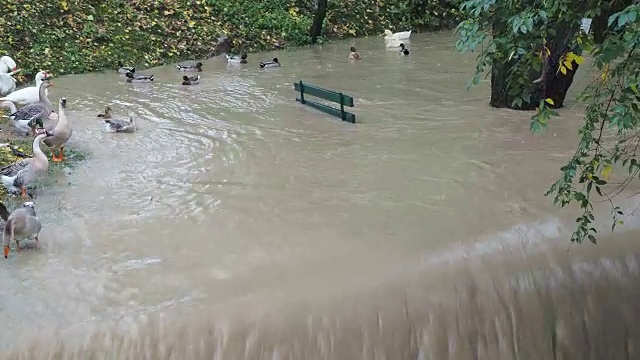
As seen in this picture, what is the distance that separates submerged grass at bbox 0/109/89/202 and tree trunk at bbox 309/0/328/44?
11750 mm

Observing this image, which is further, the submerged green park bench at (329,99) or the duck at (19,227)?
the submerged green park bench at (329,99)

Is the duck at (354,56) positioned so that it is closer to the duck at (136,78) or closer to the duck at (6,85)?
the duck at (136,78)

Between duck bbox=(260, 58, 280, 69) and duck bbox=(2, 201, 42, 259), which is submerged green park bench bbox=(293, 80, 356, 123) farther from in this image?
duck bbox=(2, 201, 42, 259)

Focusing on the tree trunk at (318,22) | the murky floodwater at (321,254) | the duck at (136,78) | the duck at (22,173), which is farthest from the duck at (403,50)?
the duck at (22,173)

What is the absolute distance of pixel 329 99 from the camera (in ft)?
45.0

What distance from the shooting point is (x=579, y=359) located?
6980 mm

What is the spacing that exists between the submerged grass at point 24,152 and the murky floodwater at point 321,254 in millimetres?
306

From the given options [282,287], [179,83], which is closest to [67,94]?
[179,83]

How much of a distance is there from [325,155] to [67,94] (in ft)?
25.1

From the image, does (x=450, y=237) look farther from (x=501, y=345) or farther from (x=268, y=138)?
(x=268, y=138)

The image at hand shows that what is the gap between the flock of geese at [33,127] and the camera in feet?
25.3

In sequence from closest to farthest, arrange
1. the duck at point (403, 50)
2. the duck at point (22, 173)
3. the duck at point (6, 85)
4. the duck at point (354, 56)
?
the duck at point (22, 173) < the duck at point (6, 85) < the duck at point (354, 56) < the duck at point (403, 50)

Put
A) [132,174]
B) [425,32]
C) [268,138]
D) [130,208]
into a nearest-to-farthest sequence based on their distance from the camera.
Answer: [130,208], [132,174], [268,138], [425,32]

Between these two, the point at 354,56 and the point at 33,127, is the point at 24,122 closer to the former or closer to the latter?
the point at 33,127
